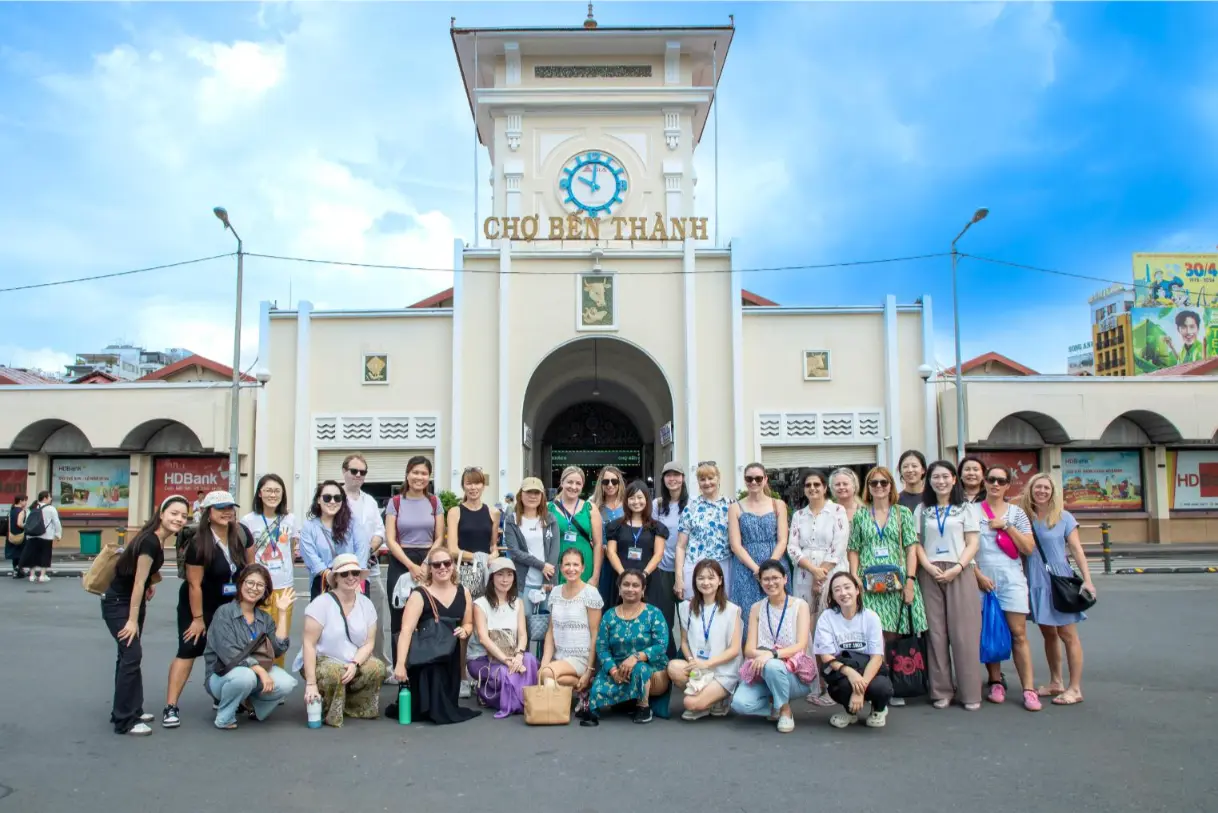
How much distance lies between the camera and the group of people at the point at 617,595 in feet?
21.1

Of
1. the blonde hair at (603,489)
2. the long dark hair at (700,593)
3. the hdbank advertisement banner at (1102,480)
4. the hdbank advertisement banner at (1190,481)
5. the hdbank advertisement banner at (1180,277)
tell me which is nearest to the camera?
the long dark hair at (700,593)

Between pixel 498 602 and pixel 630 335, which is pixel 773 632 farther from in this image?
pixel 630 335

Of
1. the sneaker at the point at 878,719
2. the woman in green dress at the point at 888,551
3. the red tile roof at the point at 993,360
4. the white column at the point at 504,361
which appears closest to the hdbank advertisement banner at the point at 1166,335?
the red tile roof at the point at 993,360

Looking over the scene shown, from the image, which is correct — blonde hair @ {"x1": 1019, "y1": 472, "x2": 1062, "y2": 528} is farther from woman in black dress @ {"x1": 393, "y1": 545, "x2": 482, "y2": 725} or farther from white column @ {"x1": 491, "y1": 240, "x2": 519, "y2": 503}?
white column @ {"x1": 491, "y1": 240, "x2": 519, "y2": 503}

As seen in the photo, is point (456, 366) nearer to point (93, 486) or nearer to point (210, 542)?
point (93, 486)

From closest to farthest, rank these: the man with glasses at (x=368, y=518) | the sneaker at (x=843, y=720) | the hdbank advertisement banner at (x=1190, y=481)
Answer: the sneaker at (x=843, y=720) < the man with glasses at (x=368, y=518) < the hdbank advertisement banner at (x=1190, y=481)

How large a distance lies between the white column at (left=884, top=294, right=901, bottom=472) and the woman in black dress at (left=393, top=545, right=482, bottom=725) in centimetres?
1576

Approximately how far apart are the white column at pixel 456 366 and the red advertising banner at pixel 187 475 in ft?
21.0

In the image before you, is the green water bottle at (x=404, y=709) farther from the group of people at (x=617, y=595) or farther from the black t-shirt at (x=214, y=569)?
the black t-shirt at (x=214, y=569)

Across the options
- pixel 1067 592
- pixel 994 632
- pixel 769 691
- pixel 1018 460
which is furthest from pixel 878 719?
pixel 1018 460

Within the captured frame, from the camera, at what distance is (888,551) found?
7.04 m

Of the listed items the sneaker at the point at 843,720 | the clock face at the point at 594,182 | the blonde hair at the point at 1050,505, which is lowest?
the sneaker at the point at 843,720

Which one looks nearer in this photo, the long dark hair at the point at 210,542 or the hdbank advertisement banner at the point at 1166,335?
the long dark hair at the point at 210,542

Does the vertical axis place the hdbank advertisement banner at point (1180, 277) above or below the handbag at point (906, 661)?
above
